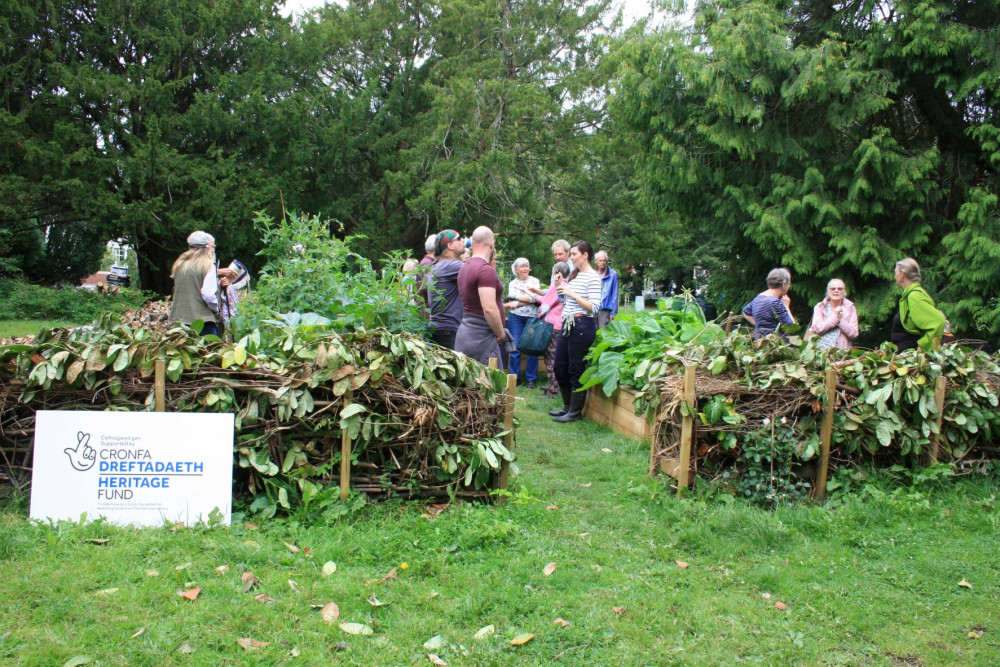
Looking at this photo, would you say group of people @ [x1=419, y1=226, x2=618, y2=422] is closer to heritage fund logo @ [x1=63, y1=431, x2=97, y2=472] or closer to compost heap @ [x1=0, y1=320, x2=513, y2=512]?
compost heap @ [x1=0, y1=320, x2=513, y2=512]

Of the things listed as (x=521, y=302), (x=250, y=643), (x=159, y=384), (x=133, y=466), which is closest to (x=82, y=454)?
(x=133, y=466)

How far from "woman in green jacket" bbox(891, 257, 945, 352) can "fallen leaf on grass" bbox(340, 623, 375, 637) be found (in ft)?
15.6

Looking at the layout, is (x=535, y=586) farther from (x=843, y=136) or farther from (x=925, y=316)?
(x=843, y=136)

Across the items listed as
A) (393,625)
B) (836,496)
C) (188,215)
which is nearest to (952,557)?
(836,496)

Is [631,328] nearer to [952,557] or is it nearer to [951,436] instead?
[951,436]

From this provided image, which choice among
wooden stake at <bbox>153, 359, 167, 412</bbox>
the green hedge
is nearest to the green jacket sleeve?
wooden stake at <bbox>153, 359, 167, 412</bbox>

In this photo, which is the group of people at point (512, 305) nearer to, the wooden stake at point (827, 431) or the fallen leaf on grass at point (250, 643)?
the wooden stake at point (827, 431)

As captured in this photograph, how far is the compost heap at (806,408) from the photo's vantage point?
180 inches

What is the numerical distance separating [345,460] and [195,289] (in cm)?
300

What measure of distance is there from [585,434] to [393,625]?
396 cm

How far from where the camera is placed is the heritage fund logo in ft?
12.5

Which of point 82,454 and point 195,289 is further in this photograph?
point 195,289

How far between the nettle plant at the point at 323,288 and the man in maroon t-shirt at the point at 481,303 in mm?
539

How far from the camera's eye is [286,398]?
400 cm
